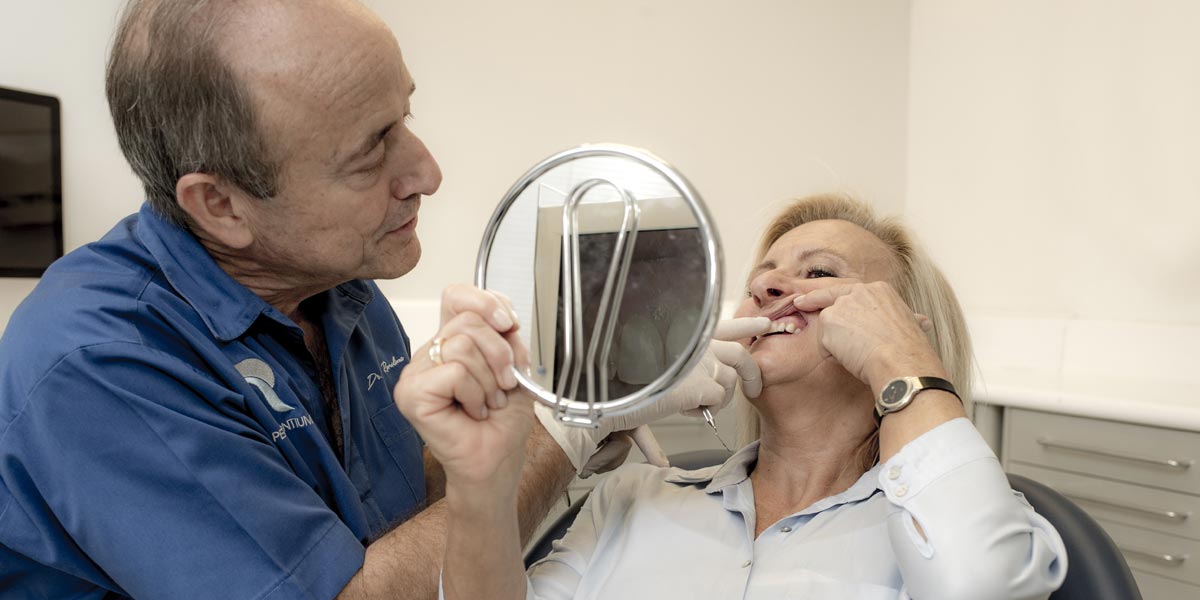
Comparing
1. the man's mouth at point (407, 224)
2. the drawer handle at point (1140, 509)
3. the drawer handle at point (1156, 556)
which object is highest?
the man's mouth at point (407, 224)

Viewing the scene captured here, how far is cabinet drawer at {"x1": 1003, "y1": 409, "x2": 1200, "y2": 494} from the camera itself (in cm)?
197

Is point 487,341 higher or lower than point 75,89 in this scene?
lower

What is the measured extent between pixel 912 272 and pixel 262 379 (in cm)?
101

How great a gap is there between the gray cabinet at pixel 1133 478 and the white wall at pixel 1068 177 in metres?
0.52

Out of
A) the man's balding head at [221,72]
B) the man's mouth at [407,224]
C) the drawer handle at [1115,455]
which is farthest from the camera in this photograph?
the drawer handle at [1115,455]

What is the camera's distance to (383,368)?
145 centimetres

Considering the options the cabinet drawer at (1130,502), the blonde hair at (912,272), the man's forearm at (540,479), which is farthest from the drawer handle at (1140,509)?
the man's forearm at (540,479)

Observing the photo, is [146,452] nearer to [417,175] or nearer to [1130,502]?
[417,175]

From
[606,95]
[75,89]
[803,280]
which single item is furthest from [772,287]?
[75,89]

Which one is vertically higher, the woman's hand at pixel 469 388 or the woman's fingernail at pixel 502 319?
the woman's fingernail at pixel 502 319

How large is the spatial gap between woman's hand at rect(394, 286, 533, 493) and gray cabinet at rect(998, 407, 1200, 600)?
1.73m

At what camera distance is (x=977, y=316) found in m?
2.97

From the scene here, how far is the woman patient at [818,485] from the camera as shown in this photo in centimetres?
98

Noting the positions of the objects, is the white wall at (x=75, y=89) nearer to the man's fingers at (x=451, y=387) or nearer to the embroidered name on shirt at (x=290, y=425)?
the embroidered name on shirt at (x=290, y=425)
